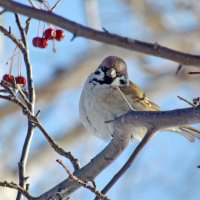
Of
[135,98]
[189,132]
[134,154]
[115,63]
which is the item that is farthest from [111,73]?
[134,154]

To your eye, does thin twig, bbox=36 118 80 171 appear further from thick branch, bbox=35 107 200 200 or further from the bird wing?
the bird wing

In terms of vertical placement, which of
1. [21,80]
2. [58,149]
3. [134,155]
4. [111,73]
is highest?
[111,73]

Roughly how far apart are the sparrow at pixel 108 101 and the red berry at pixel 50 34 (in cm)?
74

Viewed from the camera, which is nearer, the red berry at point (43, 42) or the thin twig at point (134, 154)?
the thin twig at point (134, 154)

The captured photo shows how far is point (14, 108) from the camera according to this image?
6.79m

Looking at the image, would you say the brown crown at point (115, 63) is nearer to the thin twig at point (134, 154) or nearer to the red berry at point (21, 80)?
the red berry at point (21, 80)

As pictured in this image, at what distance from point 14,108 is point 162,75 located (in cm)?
208

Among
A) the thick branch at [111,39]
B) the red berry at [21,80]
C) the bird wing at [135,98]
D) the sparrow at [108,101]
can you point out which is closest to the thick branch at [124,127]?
the red berry at [21,80]

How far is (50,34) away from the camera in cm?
244

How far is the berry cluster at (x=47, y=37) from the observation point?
245cm

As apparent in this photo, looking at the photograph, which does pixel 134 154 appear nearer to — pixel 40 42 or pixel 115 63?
pixel 40 42

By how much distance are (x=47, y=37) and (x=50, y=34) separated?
20 mm

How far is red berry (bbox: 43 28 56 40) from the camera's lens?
96.1 inches

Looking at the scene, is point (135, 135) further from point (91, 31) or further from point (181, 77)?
point (181, 77)
